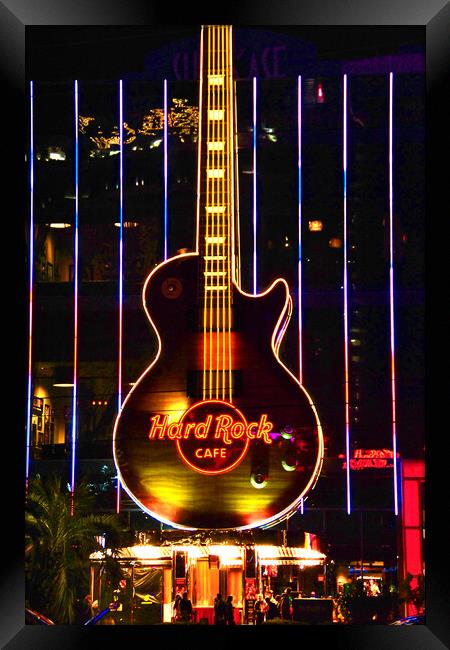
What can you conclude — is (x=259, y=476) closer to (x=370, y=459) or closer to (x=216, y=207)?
(x=216, y=207)

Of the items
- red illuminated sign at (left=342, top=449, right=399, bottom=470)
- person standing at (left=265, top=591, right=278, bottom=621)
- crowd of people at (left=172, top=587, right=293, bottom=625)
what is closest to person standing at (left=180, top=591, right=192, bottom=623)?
crowd of people at (left=172, top=587, right=293, bottom=625)

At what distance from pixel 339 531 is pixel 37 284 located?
426 cm

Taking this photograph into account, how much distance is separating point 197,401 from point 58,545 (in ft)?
5.40

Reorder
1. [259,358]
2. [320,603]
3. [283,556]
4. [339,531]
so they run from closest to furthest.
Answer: [259,358], [320,603], [283,556], [339,531]

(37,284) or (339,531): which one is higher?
(37,284)

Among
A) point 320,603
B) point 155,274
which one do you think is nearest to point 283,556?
point 320,603

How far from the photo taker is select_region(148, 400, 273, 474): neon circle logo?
7.59m

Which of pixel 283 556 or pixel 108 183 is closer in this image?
pixel 283 556

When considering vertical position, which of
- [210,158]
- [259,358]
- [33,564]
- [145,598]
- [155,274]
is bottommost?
[145,598]

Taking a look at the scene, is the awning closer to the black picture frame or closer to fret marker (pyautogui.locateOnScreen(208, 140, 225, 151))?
fret marker (pyautogui.locateOnScreen(208, 140, 225, 151))

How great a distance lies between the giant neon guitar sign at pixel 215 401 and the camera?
7441 millimetres
